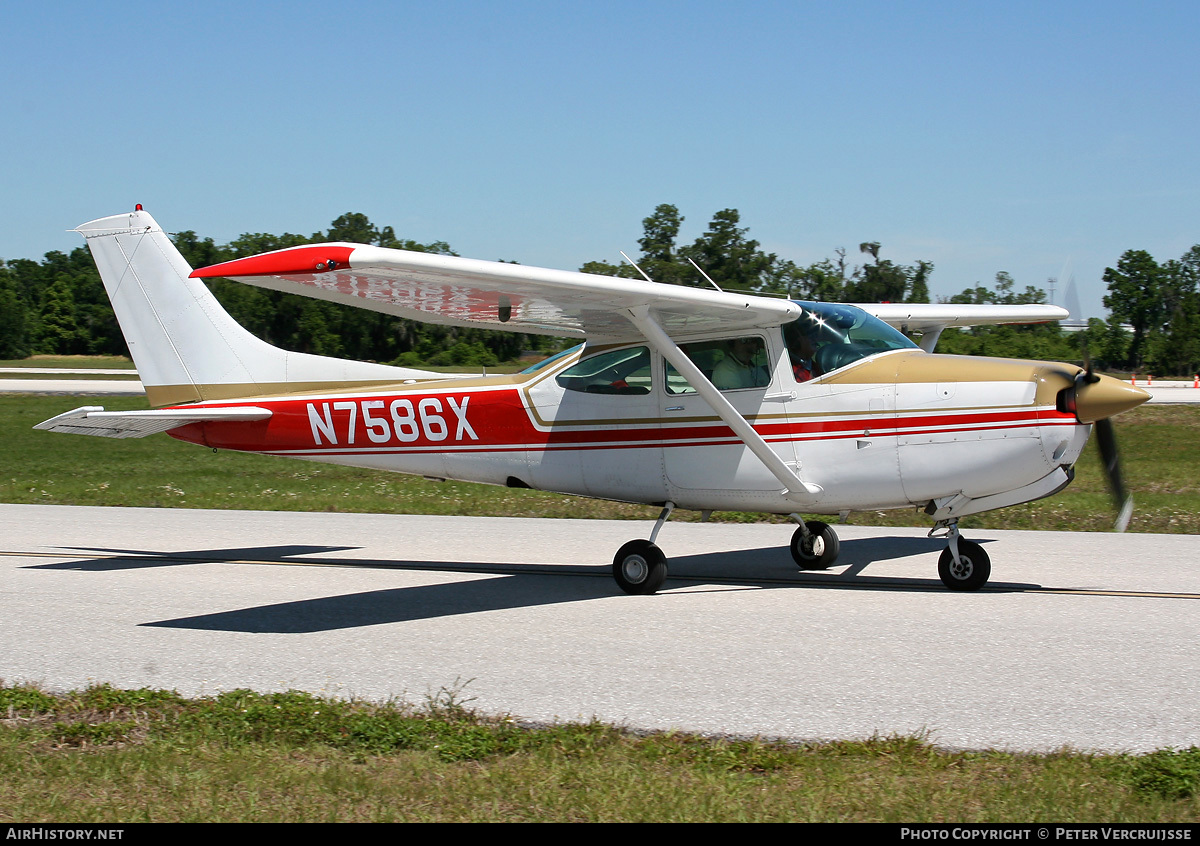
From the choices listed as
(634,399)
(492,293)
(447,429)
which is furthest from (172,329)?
(634,399)

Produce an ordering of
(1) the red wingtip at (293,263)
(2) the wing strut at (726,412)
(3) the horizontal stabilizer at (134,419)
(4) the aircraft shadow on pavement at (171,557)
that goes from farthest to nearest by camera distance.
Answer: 1. (4) the aircraft shadow on pavement at (171,557)
2. (3) the horizontal stabilizer at (134,419)
3. (2) the wing strut at (726,412)
4. (1) the red wingtip at (293,263)

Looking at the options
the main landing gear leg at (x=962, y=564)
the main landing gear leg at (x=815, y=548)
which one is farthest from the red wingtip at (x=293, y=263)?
the main landing gear leg at (x=815, y=548)

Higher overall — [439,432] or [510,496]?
[439,432]

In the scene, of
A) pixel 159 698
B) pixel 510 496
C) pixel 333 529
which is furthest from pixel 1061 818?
pixel 510 496

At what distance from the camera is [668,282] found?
49.6 m

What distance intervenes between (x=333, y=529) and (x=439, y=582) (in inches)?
151

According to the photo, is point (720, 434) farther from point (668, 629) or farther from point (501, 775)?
point (501, 775)

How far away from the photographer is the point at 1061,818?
3795 millimetres

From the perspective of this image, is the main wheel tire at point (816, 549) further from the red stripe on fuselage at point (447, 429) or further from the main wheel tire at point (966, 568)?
the red stripe on fuselage at point (447, 429)

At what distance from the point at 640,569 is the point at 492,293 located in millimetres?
2597

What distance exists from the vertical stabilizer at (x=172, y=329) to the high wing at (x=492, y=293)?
6.75 feet

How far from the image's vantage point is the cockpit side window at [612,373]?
9195mm

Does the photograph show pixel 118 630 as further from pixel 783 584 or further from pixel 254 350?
pixel 783 584

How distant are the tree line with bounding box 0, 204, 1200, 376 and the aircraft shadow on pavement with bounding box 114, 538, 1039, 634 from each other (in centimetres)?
2280
